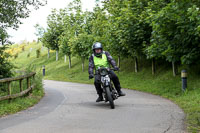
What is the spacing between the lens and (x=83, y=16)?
1563 inches

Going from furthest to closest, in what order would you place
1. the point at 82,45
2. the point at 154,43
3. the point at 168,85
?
the point at 82,45 < the point at 168,85 < the point at 154,43

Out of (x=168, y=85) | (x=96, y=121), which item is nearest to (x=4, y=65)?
(x=96, y=121)

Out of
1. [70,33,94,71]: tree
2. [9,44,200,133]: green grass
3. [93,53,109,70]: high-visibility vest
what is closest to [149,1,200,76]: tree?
[9,44,200,133]: green grass

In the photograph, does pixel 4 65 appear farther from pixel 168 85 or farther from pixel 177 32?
pixel 168 85

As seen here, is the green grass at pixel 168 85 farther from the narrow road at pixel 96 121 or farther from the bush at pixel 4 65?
the bush at pixel 4 65

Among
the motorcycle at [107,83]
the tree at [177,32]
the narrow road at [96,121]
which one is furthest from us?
the tree at [177,32]

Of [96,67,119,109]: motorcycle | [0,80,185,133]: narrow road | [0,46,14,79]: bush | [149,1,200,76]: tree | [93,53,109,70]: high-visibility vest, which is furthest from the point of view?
[0,46,14,79]: bush

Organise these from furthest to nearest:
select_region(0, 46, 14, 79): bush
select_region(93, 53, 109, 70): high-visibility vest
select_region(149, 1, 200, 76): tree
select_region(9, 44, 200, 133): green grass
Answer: select_region(0, 46, 14, 79): bush < select_region(149, 1, 200, 76): tree < select_region(93, 53, 109, 70): high-visibility vest < select_region(9, 44, 200, 133): green grass

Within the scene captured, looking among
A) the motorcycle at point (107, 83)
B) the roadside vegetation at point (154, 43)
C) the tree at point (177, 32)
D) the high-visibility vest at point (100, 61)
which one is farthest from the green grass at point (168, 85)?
the high-visibility vest at point (100, 61)

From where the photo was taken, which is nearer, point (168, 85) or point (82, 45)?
point (168, 85)

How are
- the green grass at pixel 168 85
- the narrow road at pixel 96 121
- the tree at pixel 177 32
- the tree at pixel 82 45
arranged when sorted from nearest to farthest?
the narrow road at pixel 96 121
the green grass at pixel 168 85
the tree at pixel 177 32
the tree at pixel 82 45

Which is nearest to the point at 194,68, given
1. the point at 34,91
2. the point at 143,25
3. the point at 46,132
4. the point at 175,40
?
the point at 143,25

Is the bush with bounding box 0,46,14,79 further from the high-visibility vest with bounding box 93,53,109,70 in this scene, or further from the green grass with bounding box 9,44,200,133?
the high-visibility vest with bounding box 93,53,109,70

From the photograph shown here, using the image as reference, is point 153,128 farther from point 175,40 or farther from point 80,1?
point 80,1
